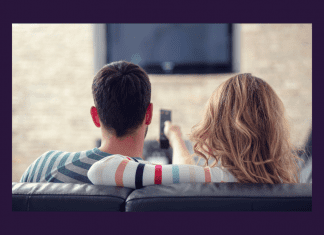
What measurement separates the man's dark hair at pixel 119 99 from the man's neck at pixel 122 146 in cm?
2

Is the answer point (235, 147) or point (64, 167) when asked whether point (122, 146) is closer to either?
point (64, 167)

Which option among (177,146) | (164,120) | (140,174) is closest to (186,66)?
(164,120)

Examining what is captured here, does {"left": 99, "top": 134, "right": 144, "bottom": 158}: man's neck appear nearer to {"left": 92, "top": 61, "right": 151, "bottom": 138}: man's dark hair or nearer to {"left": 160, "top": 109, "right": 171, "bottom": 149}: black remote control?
{"left": 92, "top": 61, "right": 151, "bottom": 138}: man's dark hair

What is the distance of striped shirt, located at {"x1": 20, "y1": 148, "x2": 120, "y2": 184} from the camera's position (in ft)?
2.81

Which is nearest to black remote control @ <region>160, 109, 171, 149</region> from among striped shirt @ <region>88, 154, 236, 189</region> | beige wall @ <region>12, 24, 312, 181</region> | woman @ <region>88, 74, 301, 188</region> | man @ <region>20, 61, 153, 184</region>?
man @ <region>20, 61, 153, 184</region>

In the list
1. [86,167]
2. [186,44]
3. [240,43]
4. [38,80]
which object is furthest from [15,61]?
[86,167]

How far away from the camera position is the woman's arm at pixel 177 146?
1277 millimetres

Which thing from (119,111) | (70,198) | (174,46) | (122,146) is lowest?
(70,198)

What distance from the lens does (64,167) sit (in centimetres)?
87

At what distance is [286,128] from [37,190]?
829mm

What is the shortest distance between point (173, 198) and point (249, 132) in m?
0.34

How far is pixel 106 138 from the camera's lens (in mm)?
995

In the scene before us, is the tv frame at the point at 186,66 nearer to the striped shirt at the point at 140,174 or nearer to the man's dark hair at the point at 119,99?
the man's dark hair at the point at 119,99

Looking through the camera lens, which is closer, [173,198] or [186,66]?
[173,198]
